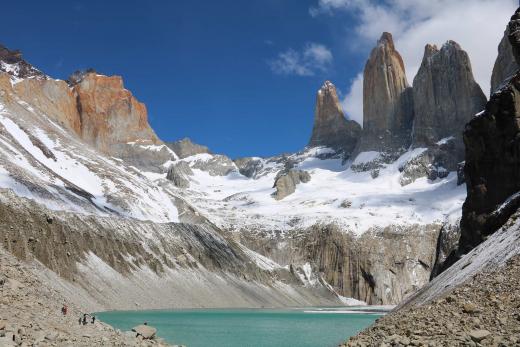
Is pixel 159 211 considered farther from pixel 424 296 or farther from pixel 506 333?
pixel 506 333

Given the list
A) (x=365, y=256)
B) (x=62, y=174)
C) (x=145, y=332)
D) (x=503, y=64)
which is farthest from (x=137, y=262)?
(x=503, y=64)

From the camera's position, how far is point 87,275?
293 ft

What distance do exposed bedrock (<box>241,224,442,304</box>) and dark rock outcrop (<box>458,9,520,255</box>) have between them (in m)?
99.3

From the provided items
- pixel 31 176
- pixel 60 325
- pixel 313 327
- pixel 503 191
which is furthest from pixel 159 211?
pixel 60 325

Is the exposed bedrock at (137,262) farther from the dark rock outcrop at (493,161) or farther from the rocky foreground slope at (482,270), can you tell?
the dark rock outcrop at (493,161)

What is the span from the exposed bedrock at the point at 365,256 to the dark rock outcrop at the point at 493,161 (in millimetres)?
99344

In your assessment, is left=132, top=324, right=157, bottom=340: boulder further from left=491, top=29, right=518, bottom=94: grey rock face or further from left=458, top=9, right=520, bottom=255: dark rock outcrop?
left=491, top=29, right=518, bottom=94: grey rock face

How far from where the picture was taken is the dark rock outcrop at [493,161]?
5962 cm

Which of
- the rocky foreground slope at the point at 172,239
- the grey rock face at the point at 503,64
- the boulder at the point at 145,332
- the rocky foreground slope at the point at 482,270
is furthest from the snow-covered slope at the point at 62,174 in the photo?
the grey rock face at the point at 503,64

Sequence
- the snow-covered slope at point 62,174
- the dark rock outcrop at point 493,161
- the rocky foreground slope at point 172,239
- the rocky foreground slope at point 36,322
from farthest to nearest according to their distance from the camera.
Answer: the snow-covered slope at point 62,174 < the rocky foreground slope at point 172,239 < the dark rock outcrop at point 493,161 < the rocky foreground slope at point 36,322

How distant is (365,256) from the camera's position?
171m

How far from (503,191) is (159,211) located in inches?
3997

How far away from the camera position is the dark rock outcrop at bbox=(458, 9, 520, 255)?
5962 cm

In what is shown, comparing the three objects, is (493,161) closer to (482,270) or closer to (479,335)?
(482,270)
